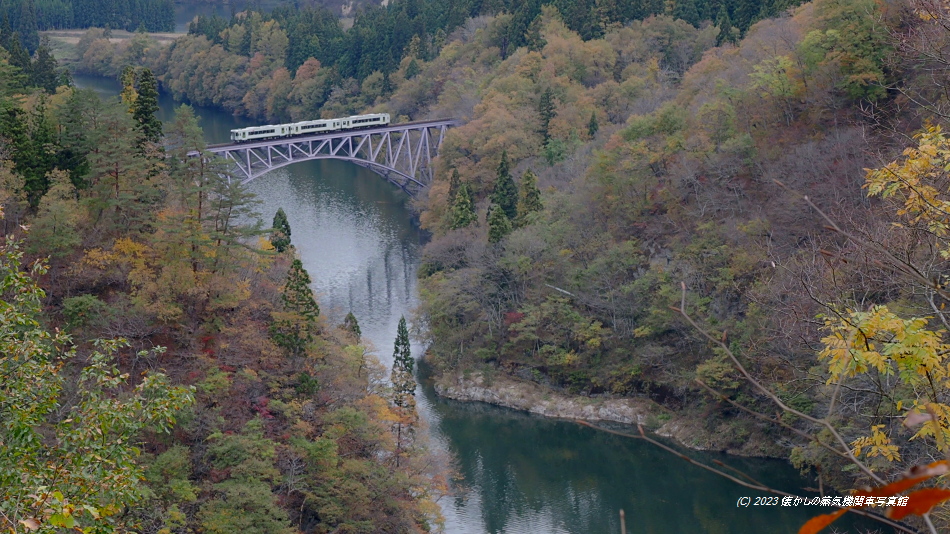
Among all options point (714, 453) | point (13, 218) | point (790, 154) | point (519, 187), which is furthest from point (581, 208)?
point (13, 218)

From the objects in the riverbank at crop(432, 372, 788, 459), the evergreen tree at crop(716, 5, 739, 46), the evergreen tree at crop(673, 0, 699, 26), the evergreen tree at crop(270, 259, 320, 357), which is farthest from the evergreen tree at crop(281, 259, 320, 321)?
the evergreen tree at crop(673, 0, 699, 26)

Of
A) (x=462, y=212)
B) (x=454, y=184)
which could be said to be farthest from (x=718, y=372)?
(x=454, y=184)

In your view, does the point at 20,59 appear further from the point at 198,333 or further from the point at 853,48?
the point at 853,48

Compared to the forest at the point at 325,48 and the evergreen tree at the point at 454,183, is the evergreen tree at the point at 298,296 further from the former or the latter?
the forest at the point at 325,48

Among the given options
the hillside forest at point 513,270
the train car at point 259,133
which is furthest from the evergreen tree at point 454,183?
the train car at point 259,133

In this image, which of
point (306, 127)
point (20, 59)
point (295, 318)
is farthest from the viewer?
point (306, 127)

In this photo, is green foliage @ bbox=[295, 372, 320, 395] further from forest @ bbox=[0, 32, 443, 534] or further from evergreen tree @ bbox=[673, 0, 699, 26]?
evergreen tree @ bbox=[673, 0, 699, 26]
